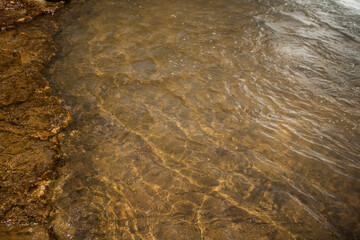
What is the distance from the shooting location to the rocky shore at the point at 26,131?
206cm

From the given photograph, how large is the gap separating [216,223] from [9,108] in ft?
11.4

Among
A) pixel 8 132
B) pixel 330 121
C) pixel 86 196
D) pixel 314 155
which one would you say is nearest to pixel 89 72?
pixel 8 132

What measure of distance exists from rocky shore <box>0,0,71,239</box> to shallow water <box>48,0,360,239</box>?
0.17 m

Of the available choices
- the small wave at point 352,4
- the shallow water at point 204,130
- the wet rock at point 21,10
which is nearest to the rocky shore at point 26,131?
the shallow water at point 204,130

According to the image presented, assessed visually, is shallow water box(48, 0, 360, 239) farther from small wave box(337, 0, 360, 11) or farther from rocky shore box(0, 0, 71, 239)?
small wave box(337, 0, 360, 11)

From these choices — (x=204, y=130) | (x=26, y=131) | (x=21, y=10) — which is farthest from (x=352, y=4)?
(x=21, y=10)

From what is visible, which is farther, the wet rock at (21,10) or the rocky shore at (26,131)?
the wet rock at (21,10)

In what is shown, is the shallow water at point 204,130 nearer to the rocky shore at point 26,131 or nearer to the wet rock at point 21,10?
the rocky shore at point 26,131

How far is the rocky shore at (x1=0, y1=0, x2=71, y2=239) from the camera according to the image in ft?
6.75

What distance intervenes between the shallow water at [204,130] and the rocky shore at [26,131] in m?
0.17

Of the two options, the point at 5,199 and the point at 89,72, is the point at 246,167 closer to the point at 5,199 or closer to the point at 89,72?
the point at 5,199

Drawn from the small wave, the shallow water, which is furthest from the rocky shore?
the small wave

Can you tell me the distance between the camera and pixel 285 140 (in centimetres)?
315

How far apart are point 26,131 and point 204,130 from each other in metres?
2.63
